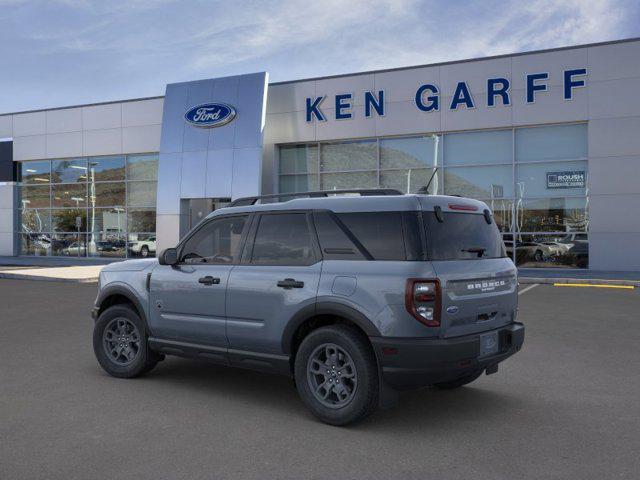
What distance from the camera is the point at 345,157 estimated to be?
23469 mm

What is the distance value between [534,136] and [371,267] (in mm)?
17717

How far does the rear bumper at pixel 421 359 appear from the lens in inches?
179

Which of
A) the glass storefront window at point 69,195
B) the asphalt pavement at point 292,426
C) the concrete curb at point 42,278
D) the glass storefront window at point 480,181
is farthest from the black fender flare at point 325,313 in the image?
the glass storefront window at point 69,195

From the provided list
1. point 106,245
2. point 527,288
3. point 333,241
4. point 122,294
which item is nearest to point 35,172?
point 106,245

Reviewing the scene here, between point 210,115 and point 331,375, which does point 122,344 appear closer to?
point 331,375

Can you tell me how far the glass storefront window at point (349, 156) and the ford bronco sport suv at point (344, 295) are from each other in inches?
681

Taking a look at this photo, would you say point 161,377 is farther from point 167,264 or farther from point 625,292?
point 625,292

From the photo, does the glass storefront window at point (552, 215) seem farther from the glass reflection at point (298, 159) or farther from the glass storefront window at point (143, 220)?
the glass storefront window at point (143, 220)

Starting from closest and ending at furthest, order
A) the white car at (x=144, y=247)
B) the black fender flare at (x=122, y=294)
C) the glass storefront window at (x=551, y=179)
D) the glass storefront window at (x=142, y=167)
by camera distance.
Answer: the black fender flare at (x=122, y=294), the glass storefront window at (x=551, y=179), the white car at (x=144, y=247), the glass storefront window at (x=142, y=167)

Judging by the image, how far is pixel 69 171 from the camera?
29.1 meters

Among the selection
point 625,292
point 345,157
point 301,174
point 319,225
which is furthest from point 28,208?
point 319,225

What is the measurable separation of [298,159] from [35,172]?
562 inches

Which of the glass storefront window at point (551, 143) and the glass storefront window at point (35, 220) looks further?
the glass storefront window at point (35, 220)

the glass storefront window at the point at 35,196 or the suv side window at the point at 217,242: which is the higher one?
the glass storefront window at the point at 35,196
